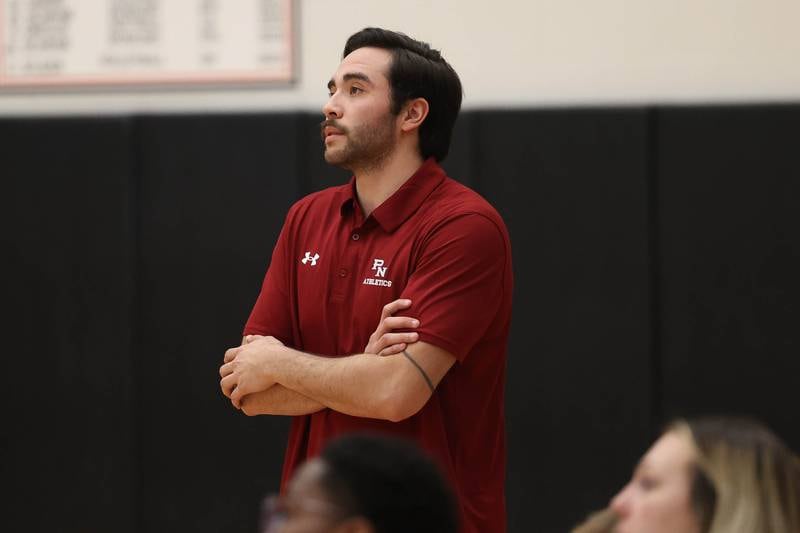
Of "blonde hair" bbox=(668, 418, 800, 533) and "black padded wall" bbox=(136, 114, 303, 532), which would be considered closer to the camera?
"blonde hair" bbox=(668, 418, 800, 533)

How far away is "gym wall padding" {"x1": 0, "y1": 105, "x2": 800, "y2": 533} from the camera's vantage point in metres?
4.15

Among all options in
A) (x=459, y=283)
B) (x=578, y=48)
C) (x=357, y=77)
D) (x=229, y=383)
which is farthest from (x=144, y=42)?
(x=459, y=283)

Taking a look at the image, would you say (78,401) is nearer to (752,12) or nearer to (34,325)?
(34,325)

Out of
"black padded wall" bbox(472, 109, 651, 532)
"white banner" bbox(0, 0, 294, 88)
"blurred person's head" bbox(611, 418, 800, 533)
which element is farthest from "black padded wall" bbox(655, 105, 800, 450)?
"blurred person's head" bbox(611, 418, 800, 533)

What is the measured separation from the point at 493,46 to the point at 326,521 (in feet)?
11.0

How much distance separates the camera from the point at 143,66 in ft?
15.3

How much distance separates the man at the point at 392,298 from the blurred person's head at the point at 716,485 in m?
0.71

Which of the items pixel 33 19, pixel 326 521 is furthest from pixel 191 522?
pixel 326 521

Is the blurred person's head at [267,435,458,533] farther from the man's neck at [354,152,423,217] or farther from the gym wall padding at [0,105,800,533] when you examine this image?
the gym wall padding at [0,105,800,533]

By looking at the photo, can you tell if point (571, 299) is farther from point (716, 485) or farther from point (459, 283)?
point (716, 485)

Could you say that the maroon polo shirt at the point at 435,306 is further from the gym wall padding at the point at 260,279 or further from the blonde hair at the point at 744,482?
the gym wall padding at the point at 260,279

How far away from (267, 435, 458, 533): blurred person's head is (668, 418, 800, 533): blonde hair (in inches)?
18.3

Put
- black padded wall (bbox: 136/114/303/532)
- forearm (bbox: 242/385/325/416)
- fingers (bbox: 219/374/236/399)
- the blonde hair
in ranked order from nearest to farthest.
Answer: the blonde hair → forearm (bbox: 242/385/325/416) → fingers (bbox: 219/374/236/399) → black padded wall (bbox: 136/114/303/532)

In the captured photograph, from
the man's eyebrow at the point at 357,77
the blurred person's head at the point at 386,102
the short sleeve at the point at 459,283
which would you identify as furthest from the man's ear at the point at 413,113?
the short sleeve at the point at 459,283
